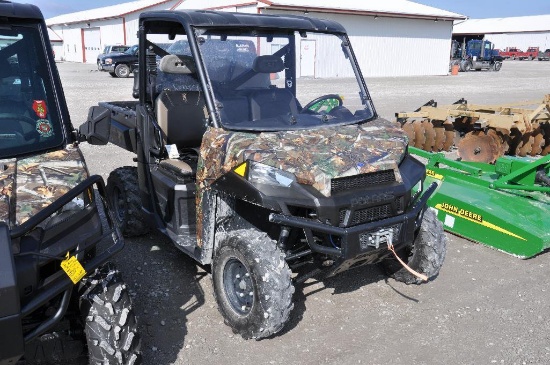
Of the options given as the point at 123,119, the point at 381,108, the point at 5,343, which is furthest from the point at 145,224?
the point at 381,108

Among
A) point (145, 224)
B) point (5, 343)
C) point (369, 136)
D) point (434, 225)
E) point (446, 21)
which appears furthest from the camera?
point (446, 21)

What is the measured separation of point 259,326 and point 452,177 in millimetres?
3823

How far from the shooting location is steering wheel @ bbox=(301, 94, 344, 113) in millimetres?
4590

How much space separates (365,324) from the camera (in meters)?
4.19

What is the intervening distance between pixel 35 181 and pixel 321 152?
1874 millimetres

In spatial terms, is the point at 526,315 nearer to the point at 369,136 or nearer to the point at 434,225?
the point at 434,225

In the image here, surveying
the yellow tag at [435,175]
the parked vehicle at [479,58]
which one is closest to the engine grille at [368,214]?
the yellow tag at [435,175]

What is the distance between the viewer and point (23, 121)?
3.55m

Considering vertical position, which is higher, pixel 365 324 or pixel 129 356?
pixel 129 356

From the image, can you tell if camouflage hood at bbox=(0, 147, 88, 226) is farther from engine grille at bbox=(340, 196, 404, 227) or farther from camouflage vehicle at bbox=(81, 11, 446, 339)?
engine grille at bbox=(340, 196, 404, 227)

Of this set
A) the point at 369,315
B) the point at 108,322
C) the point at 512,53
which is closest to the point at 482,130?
the point at 369,315

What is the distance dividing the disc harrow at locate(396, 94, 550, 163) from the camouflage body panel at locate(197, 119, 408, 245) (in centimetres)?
574

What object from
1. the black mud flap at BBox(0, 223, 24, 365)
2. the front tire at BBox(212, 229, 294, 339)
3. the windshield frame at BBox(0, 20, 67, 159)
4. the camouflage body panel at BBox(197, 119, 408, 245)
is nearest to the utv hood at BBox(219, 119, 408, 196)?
the camouflage body panel at BBox(197, 119, 408, 245)

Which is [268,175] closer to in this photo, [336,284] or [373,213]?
[373,213]
